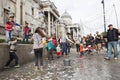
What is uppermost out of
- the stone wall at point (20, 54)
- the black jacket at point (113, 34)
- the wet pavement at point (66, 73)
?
the black jacket at point (113, 34)

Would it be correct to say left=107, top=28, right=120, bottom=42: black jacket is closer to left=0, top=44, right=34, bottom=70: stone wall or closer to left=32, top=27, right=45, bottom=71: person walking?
left=32, top=27, right=45, bottom=71: person walking

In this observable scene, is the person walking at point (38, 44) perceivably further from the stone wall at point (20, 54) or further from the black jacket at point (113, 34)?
the black jacket at point (113, 34)

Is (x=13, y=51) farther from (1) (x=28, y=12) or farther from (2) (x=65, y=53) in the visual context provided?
(1) (x=28, y=12)

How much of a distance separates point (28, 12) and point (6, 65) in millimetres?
28598

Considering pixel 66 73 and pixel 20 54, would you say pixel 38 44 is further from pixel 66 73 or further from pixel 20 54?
pixel 20 54

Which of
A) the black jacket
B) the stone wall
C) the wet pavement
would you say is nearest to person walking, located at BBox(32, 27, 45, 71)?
the wet pavement

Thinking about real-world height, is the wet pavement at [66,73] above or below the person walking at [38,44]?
below

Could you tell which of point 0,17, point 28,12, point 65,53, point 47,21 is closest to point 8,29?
point 65,53

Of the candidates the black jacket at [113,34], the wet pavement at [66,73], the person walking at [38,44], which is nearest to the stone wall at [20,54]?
the wet pavement at [66,73]

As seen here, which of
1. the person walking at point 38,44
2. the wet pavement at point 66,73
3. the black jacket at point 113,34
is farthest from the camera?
the black jacket at point 113,34

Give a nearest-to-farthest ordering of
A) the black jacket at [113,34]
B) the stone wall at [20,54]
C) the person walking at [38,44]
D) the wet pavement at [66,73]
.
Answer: the wet pavement at [66,73] < the person walking at [38,44] < the stone wall at [20,54] < the black jacket at [113,34]

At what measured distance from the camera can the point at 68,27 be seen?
97312mm

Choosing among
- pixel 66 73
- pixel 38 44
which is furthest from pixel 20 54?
pixel 66 73

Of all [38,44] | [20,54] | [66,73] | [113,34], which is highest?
[113,34]
